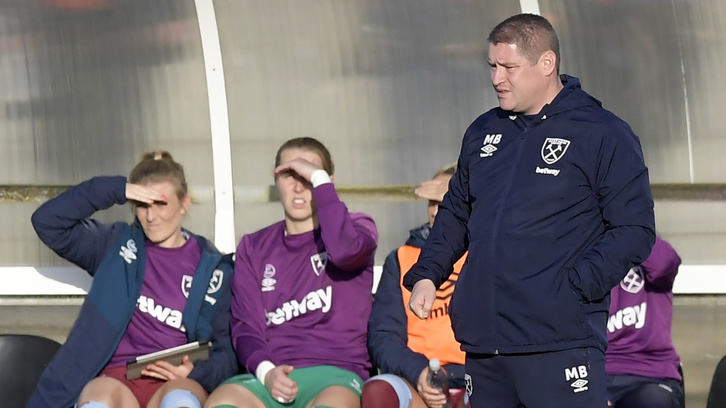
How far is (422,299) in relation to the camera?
2.72 m

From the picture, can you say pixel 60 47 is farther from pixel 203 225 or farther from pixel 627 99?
pixel 627 99

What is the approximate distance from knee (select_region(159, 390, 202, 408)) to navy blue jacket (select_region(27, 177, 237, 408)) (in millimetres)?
232

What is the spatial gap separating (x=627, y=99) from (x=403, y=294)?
1.53 meters

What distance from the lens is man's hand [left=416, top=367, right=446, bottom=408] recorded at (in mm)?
3514

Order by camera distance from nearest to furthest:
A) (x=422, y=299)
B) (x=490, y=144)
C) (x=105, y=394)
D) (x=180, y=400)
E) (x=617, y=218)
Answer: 1. (x=617, y=218)
2. (x=422, y=299)
3. (x=490, y=144)
4. (x=180, y=400)
5. (x=105, y=394)

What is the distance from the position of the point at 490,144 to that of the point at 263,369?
1.42m

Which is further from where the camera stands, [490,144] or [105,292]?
[105,292]

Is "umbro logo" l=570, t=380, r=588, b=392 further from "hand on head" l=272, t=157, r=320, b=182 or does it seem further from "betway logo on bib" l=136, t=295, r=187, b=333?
"betway logo on bib" l=136, t=295, r=187, b=333

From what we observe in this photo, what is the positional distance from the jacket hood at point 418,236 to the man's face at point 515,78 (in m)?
1.37

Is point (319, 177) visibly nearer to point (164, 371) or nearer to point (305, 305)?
point (305, 305)

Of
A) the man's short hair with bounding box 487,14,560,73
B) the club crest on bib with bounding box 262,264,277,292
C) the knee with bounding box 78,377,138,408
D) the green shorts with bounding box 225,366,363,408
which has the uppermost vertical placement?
the man's short hair with bounding box 487,14,560,73

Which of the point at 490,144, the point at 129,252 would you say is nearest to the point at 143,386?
the point at 129,252

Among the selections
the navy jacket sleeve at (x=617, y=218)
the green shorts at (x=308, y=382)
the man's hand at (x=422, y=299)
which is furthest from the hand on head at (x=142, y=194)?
the navy jacket sleeve at (x=617, y=218)

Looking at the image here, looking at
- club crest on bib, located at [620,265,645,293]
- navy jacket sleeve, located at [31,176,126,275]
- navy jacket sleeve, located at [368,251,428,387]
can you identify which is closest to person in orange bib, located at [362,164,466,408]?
navy jacket sleeve, located at [368,251,428,387]
